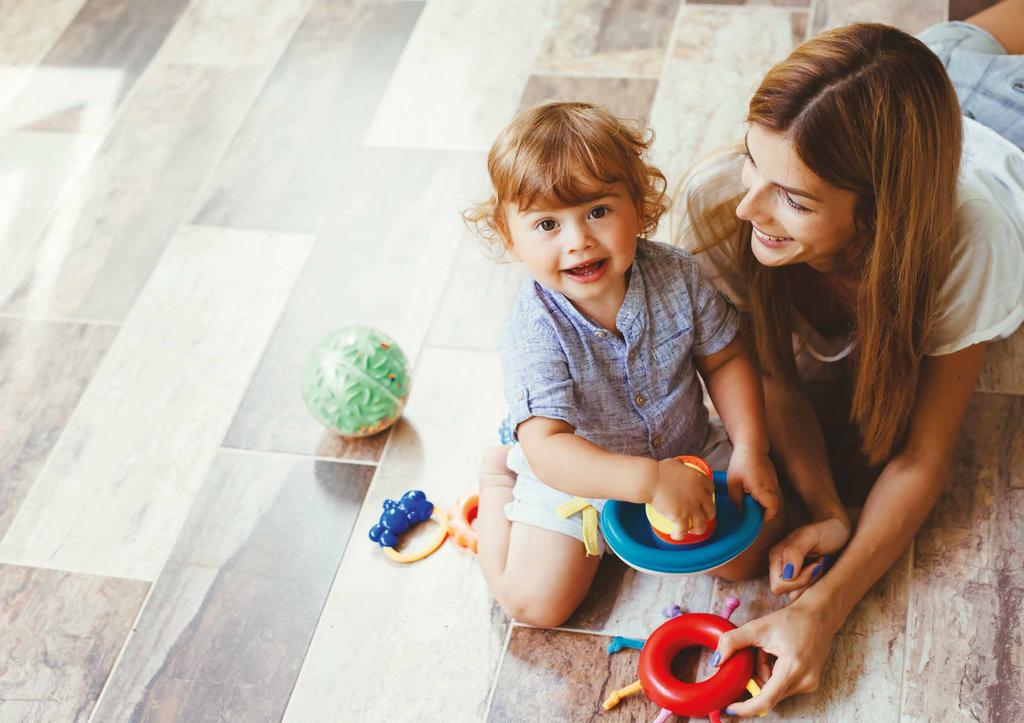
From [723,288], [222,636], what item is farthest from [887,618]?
[222,636]

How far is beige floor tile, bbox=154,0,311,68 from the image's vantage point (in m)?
2.40

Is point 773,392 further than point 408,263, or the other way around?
point 408,263

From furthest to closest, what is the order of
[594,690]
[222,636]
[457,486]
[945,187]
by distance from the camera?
[457,486] → [222,636] → [594,690] → [945,187]

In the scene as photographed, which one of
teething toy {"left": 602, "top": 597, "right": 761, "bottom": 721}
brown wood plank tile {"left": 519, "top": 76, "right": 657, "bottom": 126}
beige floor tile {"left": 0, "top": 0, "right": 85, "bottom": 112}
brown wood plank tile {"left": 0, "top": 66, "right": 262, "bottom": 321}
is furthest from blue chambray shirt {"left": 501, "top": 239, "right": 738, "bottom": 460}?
beige floor tile {"left": 0, "top": 0, "right": 85, "bottom": 112}

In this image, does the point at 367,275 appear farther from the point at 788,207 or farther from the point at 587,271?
the point at 788,207

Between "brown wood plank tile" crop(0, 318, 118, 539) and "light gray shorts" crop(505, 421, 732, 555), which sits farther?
"brown wood plank tile" crop(0, 318, 118, 539)

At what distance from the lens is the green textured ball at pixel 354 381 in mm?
1571

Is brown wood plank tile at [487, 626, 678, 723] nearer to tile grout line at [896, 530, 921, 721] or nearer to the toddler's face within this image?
tile grout line at [896, 530, 921, 721]

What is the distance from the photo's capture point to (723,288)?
149 centimetres

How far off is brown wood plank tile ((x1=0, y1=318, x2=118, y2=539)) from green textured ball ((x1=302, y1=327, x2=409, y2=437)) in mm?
454

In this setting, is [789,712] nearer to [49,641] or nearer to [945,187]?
[945,187]

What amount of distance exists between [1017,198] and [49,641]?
137 centimetres

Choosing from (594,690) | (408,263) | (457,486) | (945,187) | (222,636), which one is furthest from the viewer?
(408,263)

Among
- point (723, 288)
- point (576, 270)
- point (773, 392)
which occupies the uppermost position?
point (576, 270)
